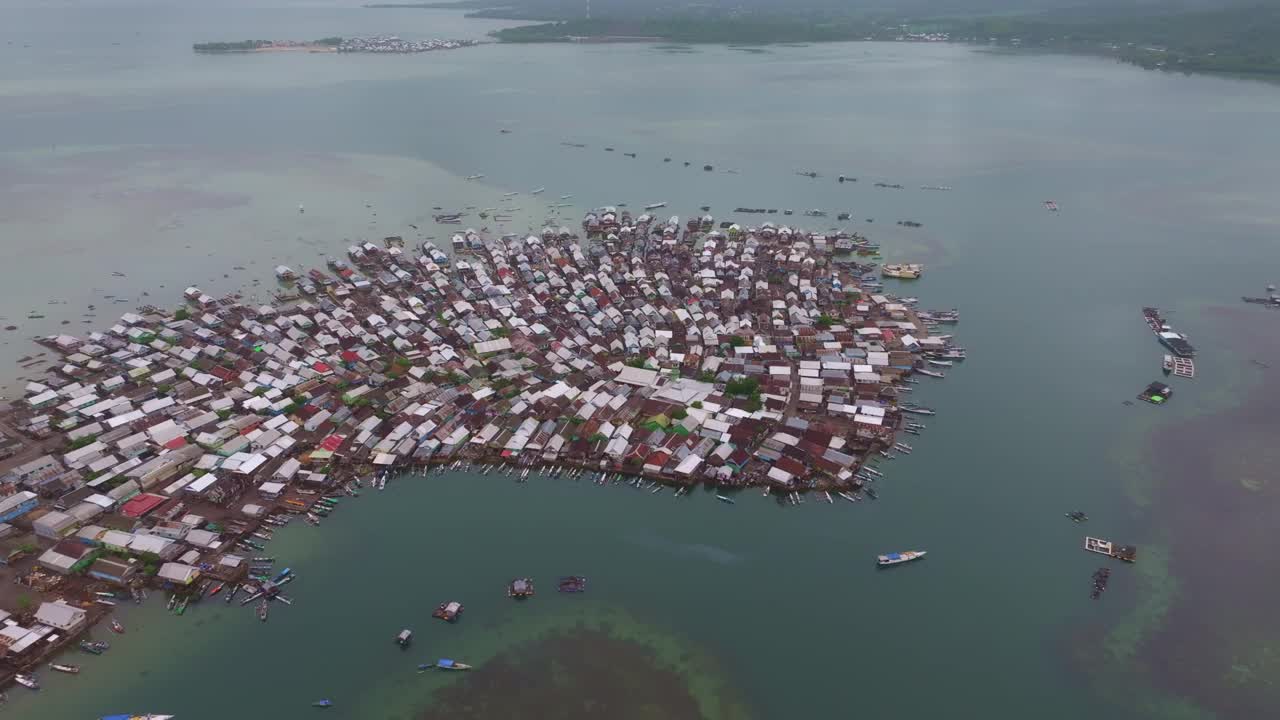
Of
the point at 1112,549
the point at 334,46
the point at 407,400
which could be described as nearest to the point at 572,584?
the point at 407,400

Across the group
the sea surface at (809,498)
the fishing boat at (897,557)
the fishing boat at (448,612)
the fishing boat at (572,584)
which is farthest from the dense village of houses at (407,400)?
the fishing boat at (448,612)

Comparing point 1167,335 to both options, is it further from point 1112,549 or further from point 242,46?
point 242,46

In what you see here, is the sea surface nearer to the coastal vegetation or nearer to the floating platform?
the floating platform

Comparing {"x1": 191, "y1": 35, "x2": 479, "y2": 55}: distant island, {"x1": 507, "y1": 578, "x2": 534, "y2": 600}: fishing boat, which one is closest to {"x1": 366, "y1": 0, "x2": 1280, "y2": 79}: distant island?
{"x1": 191, "y1": 35, "x2": 479, "y2": 55}: distant island

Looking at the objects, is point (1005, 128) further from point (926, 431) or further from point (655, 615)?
point (655, 615)

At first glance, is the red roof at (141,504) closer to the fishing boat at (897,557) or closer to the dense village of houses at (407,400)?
the dense village of houses at (407,400)
